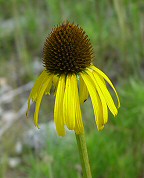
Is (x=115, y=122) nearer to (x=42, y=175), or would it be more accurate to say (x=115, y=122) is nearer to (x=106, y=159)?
(x=106, y=159)

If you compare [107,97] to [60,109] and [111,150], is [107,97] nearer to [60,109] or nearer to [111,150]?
[60,109]

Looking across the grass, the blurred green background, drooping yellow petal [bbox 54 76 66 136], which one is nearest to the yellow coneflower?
drooping yellow petal [bbox 54 76 66 136]

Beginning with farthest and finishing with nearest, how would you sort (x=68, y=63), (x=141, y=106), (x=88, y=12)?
(x=88, y=12) → (x=141, y=106) → (x=68, y=63)

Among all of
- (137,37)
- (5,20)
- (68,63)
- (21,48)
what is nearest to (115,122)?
(137,37)

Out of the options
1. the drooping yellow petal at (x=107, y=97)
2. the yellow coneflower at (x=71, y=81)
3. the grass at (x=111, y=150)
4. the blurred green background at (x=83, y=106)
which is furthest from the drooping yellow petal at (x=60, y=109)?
the grass at (x=111, y=150)

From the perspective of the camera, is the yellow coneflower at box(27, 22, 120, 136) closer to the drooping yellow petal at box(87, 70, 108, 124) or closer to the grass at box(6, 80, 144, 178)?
the drooping yellow petal at box(87, 70, 108, 124)

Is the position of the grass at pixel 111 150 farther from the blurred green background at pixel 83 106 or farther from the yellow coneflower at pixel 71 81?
the yellow coneflower at pixel 71 81
